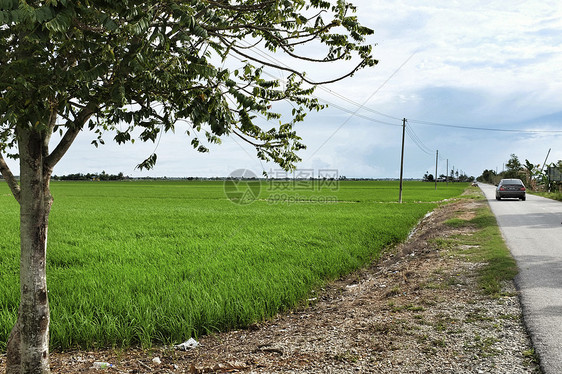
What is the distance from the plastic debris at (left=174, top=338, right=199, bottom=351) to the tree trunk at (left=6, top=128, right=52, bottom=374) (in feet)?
4.74

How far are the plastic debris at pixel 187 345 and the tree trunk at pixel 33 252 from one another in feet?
4.74

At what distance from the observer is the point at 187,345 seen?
5.04 meters

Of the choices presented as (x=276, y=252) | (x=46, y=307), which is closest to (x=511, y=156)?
(x=276, y=252)

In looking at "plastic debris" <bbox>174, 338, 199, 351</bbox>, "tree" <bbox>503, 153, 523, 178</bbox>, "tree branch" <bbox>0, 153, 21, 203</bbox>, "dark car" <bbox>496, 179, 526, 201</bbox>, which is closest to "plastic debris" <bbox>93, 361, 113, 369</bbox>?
"plastic debris" <bbox>174, 338, 199, 351</bbox>

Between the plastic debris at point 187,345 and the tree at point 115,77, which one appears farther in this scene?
the plastic debris at point 187,345

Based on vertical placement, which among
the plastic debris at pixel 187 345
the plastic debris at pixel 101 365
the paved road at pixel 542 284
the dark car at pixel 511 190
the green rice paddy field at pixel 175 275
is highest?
the dark car at pixel 511 190

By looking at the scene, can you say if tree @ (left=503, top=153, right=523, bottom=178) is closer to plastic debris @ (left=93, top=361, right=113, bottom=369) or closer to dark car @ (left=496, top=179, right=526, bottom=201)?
dark car @ (left=496, top=179, right=526, bottom=201)

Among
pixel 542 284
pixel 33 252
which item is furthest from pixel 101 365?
pixel 542 284

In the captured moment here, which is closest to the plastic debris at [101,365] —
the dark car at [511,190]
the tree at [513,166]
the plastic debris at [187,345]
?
the plastic debris at [187,345]

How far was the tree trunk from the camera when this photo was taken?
152 inches

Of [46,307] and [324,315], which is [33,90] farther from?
[324,315]

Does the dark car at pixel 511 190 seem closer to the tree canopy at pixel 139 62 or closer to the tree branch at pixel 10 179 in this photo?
the tree canopy at pixel 139 62

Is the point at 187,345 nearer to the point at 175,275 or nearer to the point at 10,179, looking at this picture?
the point at 10,179

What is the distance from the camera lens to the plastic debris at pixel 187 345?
197 inches
